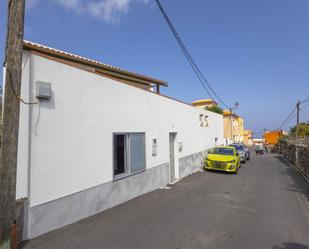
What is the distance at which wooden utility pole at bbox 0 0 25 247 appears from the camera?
4.00 m

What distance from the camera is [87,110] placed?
241 inches

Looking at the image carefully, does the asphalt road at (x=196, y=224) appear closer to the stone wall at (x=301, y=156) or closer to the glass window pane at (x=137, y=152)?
the glass window pane at (x=137, y=152)

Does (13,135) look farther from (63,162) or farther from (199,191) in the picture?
(199,191)

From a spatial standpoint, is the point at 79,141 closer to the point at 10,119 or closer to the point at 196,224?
the point at 10,119

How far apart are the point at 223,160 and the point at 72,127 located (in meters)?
11.0

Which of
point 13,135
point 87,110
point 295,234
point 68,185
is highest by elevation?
point 87,110

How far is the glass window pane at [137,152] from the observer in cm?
802

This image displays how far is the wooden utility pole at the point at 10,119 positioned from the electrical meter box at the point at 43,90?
1.99 feet

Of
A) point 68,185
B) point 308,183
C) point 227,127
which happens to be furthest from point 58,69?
point 227,127

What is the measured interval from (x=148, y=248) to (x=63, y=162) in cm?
266

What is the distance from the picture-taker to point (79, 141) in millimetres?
5840

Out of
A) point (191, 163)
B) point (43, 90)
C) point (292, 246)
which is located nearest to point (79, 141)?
point (43, 90)

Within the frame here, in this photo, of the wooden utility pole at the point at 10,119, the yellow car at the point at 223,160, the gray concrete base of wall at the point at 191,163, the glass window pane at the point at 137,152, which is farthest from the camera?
the yellow car at the point at 223,160

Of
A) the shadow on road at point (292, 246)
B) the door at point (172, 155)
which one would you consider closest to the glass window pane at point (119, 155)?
the door at point (172, 155)
